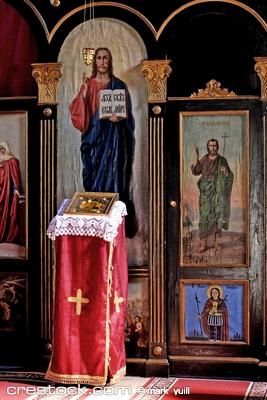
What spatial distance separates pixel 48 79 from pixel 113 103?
0.60 meters

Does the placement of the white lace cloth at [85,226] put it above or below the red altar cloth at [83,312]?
above

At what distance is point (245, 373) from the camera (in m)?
6.33

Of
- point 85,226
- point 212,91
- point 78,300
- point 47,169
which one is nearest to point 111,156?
point 47,169

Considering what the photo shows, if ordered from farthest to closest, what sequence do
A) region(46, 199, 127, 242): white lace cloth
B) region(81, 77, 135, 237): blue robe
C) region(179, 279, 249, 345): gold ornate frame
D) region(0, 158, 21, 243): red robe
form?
region(0, 158, 21, 243): red robe
region(81, 77, 135, 237): blue robe
region(179, 279, 249, 345): gold ornate frame
region(46, 199, 127, 242): white lace cloth

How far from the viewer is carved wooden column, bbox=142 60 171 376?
6430 millimetres

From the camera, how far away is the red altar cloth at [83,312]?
5906mm

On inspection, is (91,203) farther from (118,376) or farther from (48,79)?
(118,376)

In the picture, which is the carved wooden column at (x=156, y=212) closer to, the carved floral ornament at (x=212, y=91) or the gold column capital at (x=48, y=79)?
the carved floral ornament at (x=212, y=91)

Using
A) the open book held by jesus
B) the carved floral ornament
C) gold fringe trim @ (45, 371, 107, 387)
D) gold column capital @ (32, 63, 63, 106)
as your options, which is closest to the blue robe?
the open book held by jesus

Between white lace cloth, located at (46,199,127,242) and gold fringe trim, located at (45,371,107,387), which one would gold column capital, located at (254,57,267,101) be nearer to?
white lace cloth, located at (46,199,127,242)

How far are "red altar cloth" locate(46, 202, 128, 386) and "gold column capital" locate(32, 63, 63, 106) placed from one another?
1.34m

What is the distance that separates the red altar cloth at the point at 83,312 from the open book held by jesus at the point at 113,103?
1.20 m

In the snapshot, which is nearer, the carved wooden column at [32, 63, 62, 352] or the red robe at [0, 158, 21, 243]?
the carved wooden column at [32, 63, 62, 352]

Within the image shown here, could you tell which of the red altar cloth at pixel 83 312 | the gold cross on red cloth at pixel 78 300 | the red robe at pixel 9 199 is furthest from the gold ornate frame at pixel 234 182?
the red robe at pixel 9 199
